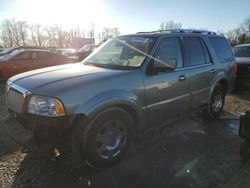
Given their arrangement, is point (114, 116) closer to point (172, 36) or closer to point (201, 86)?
point (172, 36)

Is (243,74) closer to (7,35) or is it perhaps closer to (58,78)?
(58,78)

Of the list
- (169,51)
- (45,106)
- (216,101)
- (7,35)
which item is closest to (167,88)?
(169,51)

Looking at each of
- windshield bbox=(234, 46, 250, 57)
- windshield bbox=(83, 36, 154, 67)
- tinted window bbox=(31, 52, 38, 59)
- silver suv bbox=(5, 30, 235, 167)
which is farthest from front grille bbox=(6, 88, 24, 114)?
windshield bbox=(234, 46, 250, 57)

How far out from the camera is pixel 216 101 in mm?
5590

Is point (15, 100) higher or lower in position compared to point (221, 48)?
lower

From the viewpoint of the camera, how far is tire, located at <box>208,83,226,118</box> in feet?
17.5

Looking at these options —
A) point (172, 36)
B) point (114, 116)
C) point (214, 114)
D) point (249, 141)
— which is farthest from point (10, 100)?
point (214, 114)

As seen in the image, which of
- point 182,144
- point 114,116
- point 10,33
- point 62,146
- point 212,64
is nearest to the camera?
point 62,146

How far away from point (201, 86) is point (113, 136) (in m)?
2.25

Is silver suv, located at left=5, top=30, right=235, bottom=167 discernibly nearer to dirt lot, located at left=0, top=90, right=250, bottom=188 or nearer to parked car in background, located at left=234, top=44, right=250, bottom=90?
dirt lot, located at left=0, top=90, right=250, bottom=188

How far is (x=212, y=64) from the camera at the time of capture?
16.2 feet

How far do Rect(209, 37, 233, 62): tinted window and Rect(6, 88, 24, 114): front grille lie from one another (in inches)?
157

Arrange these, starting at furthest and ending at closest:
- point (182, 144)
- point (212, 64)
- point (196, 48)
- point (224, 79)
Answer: point (224, 79)
point (212, 64)
point (196, 48)
point (182, 144)

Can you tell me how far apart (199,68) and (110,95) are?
223 cm
